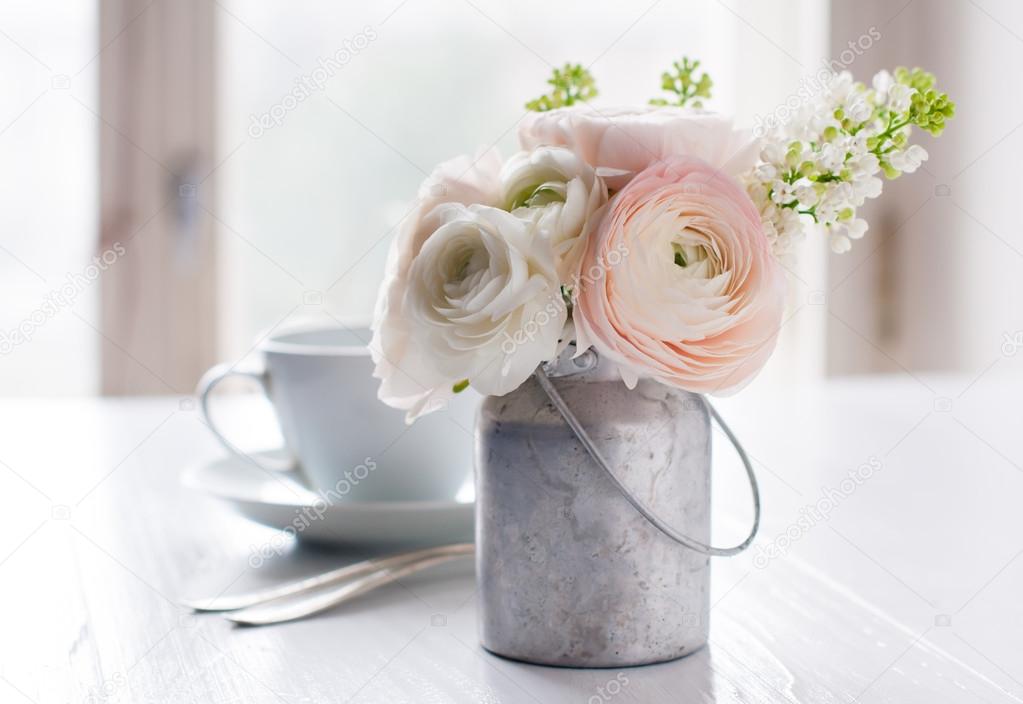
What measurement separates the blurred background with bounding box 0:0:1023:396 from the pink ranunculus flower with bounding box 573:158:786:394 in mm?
1429

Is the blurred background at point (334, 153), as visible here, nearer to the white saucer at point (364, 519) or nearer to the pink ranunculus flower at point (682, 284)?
the white saucer at point (364, 519)

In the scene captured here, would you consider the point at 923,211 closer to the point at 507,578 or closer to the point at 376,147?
the point at 376,147

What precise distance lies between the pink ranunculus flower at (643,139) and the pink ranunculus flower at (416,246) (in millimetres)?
41

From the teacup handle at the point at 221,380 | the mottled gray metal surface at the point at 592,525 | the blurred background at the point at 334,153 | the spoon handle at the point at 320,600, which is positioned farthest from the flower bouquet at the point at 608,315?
the blurred background at the point at 334,153

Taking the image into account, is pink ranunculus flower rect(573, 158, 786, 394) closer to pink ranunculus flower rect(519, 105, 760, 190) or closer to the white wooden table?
pink ranunculus flower rect(519, 105, 760, 190)

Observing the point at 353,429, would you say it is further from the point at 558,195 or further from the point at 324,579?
the point at 558,195

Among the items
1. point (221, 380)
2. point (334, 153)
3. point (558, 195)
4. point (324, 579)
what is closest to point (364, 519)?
point (324, 579)

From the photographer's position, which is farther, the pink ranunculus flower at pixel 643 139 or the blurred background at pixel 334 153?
the blurred background at pixel 334 153

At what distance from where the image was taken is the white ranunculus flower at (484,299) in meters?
0.50

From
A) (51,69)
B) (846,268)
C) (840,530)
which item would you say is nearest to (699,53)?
(846,268)

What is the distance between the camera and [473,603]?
66cm

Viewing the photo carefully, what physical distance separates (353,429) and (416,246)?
251 mm

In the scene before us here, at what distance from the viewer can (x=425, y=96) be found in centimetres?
228

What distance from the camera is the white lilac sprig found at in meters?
0.53
